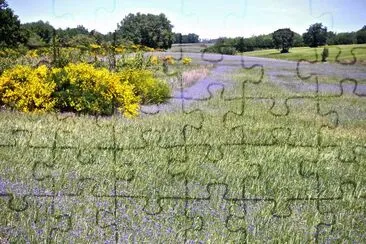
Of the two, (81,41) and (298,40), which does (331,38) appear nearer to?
(298,40)

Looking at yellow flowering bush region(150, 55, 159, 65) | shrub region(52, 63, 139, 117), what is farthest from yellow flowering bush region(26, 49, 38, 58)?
yellow flowering bush region(150, 55, 159, 65)

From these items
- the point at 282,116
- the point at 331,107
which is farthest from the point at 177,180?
the point at 331,107

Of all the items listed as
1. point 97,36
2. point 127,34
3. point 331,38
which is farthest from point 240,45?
point 127,34

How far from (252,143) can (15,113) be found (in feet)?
16.2

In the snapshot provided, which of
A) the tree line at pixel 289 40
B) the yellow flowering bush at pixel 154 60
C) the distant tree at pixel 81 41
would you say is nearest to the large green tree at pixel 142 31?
the yellow flowering bush at pixel 154 60

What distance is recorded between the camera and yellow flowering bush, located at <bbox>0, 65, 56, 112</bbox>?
31.9 feet

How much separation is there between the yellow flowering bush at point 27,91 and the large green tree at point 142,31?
5156 millimetres

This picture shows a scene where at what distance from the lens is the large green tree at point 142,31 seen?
15.5m

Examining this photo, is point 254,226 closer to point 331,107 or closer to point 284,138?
point 284,138

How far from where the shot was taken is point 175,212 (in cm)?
478

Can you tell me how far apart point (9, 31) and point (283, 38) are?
20.3 meters
